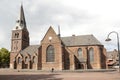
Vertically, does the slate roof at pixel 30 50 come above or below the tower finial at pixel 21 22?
below

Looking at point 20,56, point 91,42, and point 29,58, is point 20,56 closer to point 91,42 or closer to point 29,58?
point 29,58

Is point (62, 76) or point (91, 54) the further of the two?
point (91, 54)

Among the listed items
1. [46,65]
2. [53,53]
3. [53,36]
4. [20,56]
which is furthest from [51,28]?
[20,56]

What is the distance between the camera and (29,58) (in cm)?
6347

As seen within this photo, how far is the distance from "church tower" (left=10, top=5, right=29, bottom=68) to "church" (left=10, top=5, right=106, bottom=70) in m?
0.72

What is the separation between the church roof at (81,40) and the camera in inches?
2359

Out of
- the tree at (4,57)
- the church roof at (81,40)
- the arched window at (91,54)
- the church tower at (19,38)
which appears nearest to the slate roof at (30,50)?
the church tower at (19,38)

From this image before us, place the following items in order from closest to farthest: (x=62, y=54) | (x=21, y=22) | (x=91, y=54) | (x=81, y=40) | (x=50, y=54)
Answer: (x=62, y=54) < (x=50, y=54) < (x=91, y=54) < (x=81, y=40) < (x=21, y=22)

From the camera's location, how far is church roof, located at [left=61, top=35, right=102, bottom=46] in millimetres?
59922

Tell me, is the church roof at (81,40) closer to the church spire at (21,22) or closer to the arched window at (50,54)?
the arched window at (50,54)

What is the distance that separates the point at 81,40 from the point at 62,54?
10835mm

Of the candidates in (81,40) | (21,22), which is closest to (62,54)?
(81,40)

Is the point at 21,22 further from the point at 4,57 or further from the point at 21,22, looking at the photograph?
the point at 4,57

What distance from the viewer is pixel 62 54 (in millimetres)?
53938
